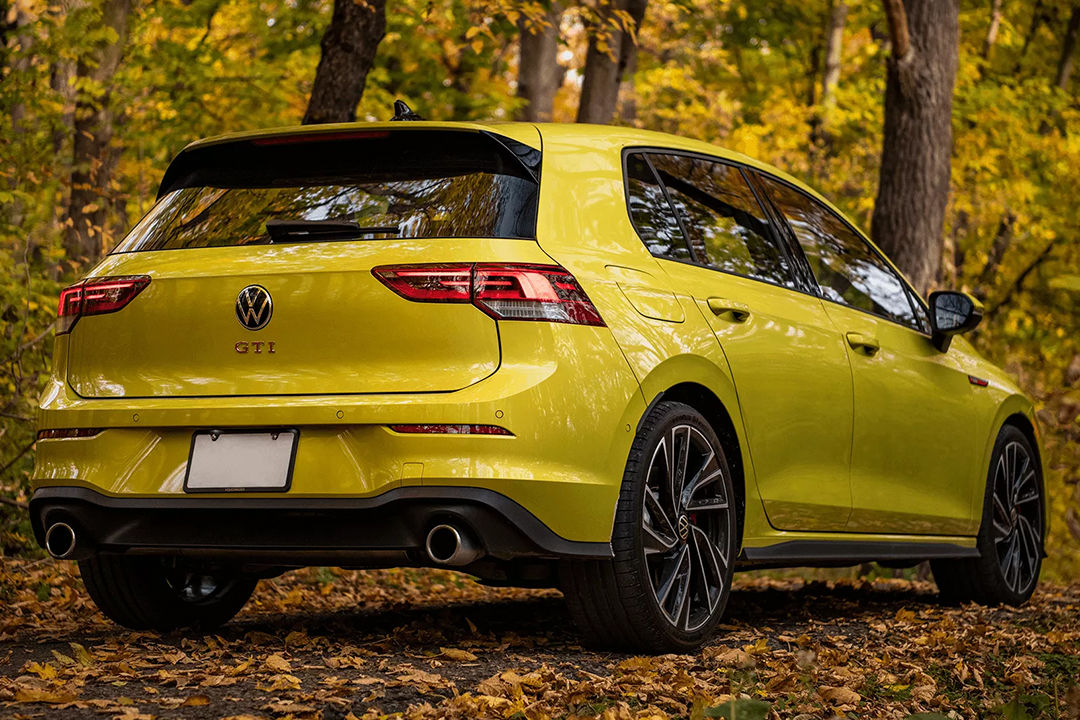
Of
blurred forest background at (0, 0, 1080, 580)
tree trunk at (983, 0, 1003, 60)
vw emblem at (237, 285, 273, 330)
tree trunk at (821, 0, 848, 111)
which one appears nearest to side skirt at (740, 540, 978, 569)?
blurred forest background at (0, 0, 1080, 580)

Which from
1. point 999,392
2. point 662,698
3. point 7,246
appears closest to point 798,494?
point 662,698

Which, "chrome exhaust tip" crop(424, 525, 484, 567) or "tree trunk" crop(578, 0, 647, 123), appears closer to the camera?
"chrome exhaust tip" crop(424, 525, 484, 567)

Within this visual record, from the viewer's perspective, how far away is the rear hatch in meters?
4.39

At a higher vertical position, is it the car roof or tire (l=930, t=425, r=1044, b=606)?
the car roof

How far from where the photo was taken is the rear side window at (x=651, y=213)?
16.8ft

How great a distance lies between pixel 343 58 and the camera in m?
9.56

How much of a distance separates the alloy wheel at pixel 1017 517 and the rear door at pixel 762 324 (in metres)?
1.80

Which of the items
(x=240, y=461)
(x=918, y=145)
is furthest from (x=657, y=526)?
(x=918, y=145)

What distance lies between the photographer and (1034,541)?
306 inches

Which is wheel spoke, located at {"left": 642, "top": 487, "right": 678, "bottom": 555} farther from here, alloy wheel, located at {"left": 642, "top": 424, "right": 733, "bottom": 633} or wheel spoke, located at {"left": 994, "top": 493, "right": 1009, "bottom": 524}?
wheel spoke, located at {"left": 994, "top": 493, "right": 1009, "bottom": 524}

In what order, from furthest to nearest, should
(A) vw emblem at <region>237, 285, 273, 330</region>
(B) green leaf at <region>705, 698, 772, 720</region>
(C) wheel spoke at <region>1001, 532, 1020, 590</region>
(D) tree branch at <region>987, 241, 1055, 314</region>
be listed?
(D) tree branch at <region>987, 241, 1055, 314</region> < (C) wheel spoke at <region>1001, 532, 1020, 590</region> < (A) vw emblem at <region>237, 285, 273, 330</region> < (B) green leaf at <region>705, 698, 772, 720</region>

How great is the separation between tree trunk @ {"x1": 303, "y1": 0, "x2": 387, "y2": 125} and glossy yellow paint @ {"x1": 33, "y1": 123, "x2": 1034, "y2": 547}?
4.52 meters

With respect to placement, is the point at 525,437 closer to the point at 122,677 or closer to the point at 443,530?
the point at 443,530

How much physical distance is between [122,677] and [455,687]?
3.39 ft
